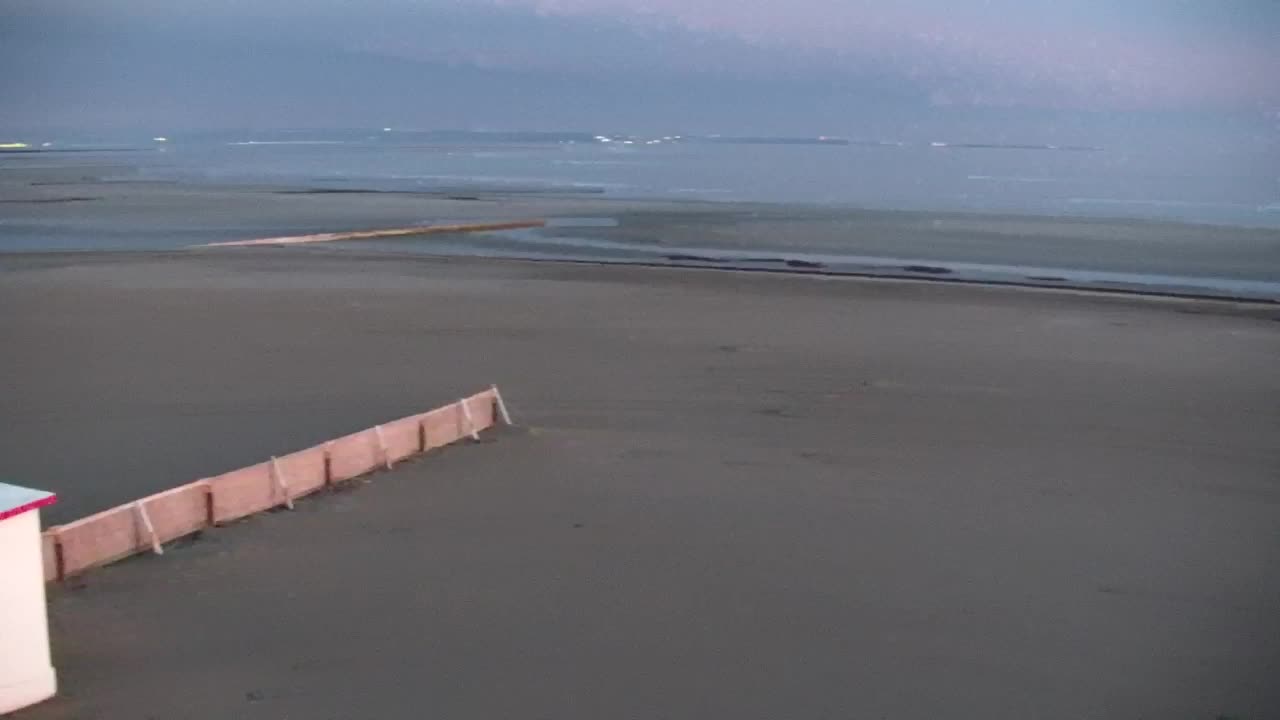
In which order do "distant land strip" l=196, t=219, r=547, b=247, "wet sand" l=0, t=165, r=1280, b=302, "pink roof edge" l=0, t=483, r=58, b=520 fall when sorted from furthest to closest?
"distant land strip" l=196, t=219, r=547, b=247 < "wet sand" l=0, t=165, r=1280, b=302 < "pink roof edge" l=0, t=483, r=58, b=520

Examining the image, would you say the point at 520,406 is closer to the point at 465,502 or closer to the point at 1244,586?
the point at 465,502

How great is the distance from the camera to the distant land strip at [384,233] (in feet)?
99.6

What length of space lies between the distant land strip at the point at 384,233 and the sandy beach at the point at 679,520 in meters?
→ 11.3

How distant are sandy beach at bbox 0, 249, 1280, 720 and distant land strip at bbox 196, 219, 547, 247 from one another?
445 inches

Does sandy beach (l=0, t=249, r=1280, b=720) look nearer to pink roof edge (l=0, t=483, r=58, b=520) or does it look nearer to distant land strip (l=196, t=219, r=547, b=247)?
pink roof edge (l=0, t=483, r=58, b=520)

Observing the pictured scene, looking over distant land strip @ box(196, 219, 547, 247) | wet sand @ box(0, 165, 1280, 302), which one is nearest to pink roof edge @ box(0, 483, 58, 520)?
wet sand @ box(0, 165, 1280, 302)

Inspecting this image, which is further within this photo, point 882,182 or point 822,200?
point 882,182

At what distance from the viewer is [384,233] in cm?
3291

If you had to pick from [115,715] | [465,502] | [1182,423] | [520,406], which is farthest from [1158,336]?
[115,715]

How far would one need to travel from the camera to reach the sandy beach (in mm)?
6637

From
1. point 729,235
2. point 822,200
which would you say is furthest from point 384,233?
point 822,200

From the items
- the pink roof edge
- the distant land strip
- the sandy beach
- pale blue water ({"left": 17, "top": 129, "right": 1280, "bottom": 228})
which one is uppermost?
pale blue water ({"left": 17, "top": 129, "right": 1280, "bottom": 228})

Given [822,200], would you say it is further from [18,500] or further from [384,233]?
[18,500]

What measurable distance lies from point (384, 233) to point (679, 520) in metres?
25.0
